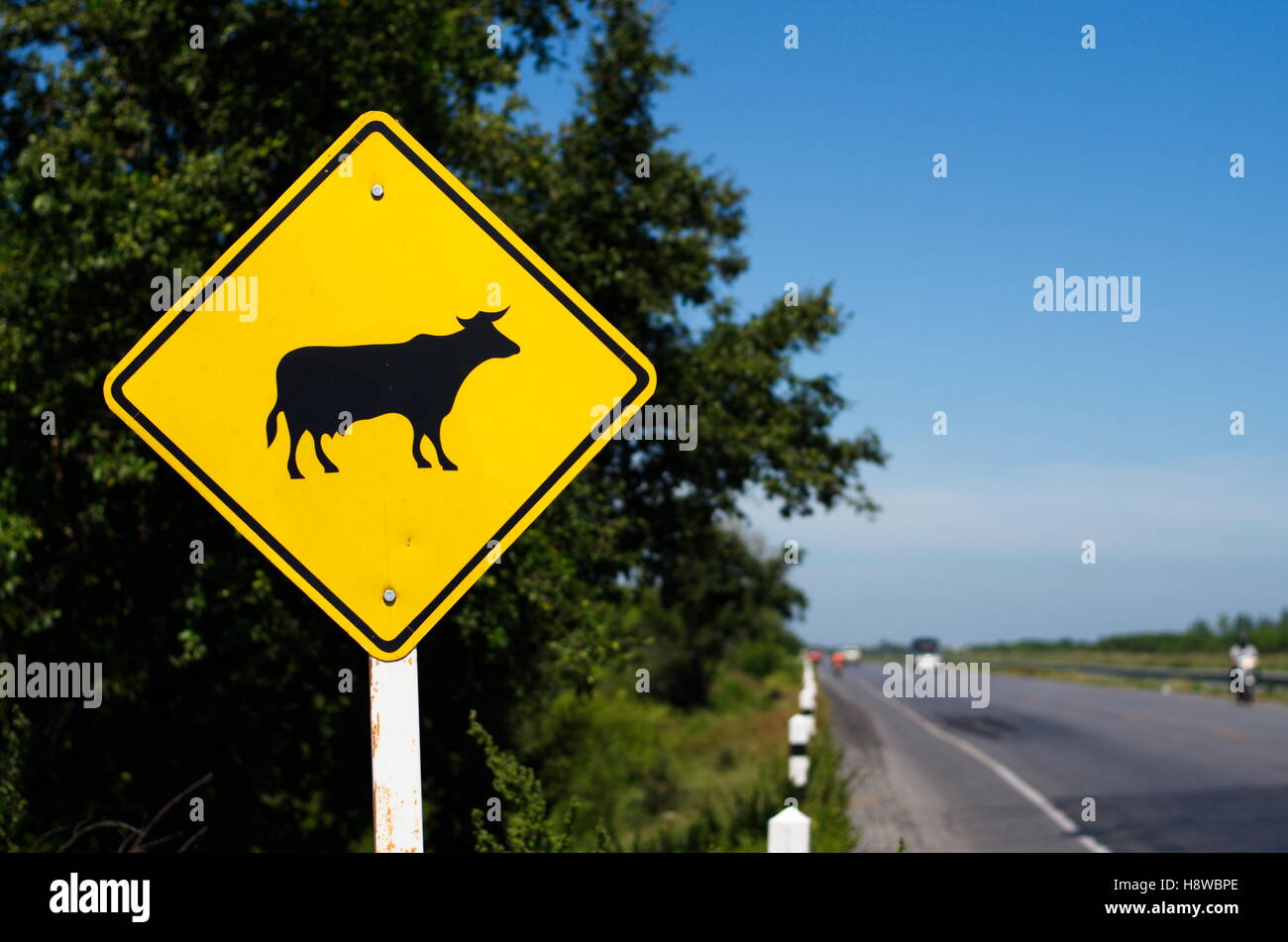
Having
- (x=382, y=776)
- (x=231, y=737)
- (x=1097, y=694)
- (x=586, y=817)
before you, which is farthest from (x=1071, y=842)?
(x=1097, y=694)

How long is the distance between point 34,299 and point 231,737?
3956mm

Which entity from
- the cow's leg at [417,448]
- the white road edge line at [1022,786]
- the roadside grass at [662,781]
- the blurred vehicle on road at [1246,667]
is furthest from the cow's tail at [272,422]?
the blurred vehicle on road at [1246,667]

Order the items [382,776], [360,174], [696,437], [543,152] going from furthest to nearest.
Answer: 1. [696,437]
2. [543,152]
3. [360,174]
4. [382,776]

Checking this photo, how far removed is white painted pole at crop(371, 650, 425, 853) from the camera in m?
2.83

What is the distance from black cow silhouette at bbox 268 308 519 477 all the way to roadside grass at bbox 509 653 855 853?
5335mm

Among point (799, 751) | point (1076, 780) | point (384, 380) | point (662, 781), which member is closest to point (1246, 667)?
point (1076, 780)

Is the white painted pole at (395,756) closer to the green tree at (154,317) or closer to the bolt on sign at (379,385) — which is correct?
the bolt on sign at (379,385)

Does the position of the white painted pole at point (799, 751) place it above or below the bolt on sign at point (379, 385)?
below

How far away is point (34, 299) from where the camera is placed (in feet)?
28.7

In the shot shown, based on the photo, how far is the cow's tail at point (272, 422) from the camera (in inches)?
113

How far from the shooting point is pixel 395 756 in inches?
112

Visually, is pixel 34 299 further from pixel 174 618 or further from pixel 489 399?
pixel 489 399

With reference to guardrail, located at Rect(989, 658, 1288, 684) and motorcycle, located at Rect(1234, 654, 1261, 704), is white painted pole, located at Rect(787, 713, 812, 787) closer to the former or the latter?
guardrail, located at Rect(989, 658, 1288, 684)

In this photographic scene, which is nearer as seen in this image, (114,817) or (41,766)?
(41,766)
